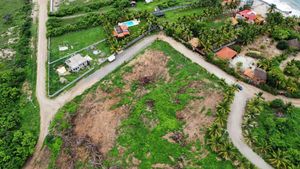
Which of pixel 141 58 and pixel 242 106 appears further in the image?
pixel 141 58

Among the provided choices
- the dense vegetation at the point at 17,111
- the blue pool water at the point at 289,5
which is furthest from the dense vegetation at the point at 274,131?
the blue pool water at the point at 289,5

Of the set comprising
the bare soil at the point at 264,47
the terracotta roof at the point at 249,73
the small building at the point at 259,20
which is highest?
the small building at the point at 259,20

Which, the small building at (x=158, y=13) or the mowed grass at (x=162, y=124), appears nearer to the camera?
the mowed grass at (x=162, y=124)

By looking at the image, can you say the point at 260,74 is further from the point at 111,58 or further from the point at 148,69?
the point at 111,58

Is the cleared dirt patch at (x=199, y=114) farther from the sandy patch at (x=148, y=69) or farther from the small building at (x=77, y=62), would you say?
the small building at (x=77, y=62)

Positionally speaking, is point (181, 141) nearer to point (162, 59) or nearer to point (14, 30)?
point (162, 59)

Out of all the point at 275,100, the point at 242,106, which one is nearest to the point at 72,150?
the point at 242,106

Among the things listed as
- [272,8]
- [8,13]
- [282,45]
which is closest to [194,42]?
[282,45]
